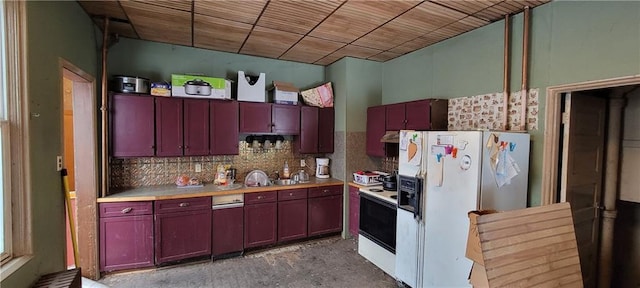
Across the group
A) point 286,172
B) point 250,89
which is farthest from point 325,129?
point 250,89

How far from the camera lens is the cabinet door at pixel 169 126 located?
3230 millimetres

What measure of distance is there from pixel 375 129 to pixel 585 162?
213cm

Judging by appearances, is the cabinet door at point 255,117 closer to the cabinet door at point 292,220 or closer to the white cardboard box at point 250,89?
the white cardboard box at point 250,89

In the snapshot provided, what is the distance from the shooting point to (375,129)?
12.8 ft

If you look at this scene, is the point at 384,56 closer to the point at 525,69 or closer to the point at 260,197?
the point at 525,69

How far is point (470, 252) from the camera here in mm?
1606

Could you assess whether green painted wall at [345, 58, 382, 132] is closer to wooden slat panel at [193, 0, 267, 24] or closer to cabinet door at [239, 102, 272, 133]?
cabinet door at [239, 102, 272, 133]

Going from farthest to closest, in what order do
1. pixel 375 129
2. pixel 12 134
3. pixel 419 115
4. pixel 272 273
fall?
pixel 375 129, pixel 419 115, pixel 272 273, pixel 12 134

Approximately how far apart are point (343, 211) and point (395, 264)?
1347mm

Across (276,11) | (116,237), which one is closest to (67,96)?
(116,237)

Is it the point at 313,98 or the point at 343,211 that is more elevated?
the point at 313,98

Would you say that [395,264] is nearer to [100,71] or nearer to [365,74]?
[365,74]

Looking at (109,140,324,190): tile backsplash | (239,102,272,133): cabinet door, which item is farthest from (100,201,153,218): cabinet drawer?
(239,102,272,133): cabinet door

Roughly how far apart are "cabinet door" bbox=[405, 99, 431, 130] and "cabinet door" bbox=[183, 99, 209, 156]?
7.88 feet
